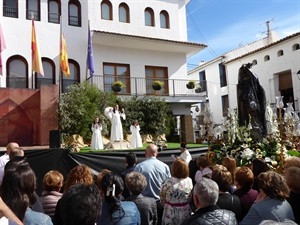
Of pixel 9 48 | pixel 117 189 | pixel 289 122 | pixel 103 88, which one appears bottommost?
pixel 117 189

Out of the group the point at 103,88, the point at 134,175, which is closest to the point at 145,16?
the point at 103,88

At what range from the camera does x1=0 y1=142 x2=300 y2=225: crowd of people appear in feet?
6.78

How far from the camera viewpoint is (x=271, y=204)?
2.91 metres

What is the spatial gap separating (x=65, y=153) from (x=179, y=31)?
17.4m

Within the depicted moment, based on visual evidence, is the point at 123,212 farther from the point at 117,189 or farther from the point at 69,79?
the point at 69,79

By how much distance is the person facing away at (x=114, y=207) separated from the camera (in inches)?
116

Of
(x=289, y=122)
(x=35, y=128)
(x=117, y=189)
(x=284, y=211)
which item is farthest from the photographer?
(x=35, y=128)

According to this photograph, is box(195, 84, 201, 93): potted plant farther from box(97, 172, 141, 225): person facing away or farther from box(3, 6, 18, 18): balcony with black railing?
box(97, 172, 141, 225): person facing away

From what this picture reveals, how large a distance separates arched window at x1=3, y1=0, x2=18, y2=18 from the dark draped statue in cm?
1506

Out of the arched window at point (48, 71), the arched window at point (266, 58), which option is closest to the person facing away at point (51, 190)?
the arched window at point (48, 71)

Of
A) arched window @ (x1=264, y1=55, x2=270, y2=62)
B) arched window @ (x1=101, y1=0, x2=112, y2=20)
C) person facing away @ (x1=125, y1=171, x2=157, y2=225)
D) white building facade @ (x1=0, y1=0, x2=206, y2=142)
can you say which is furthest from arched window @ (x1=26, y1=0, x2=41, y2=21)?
arched window @ (x1=264, y1=55, x2=270, y2=62)

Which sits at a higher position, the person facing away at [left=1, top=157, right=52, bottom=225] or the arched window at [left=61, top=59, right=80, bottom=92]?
the arched window at [left=61, top=59, right=80, bottom=92]

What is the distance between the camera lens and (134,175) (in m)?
3.72

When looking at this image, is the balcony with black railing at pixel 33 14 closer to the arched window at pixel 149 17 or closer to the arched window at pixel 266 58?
the arched window at pixel 149 17
